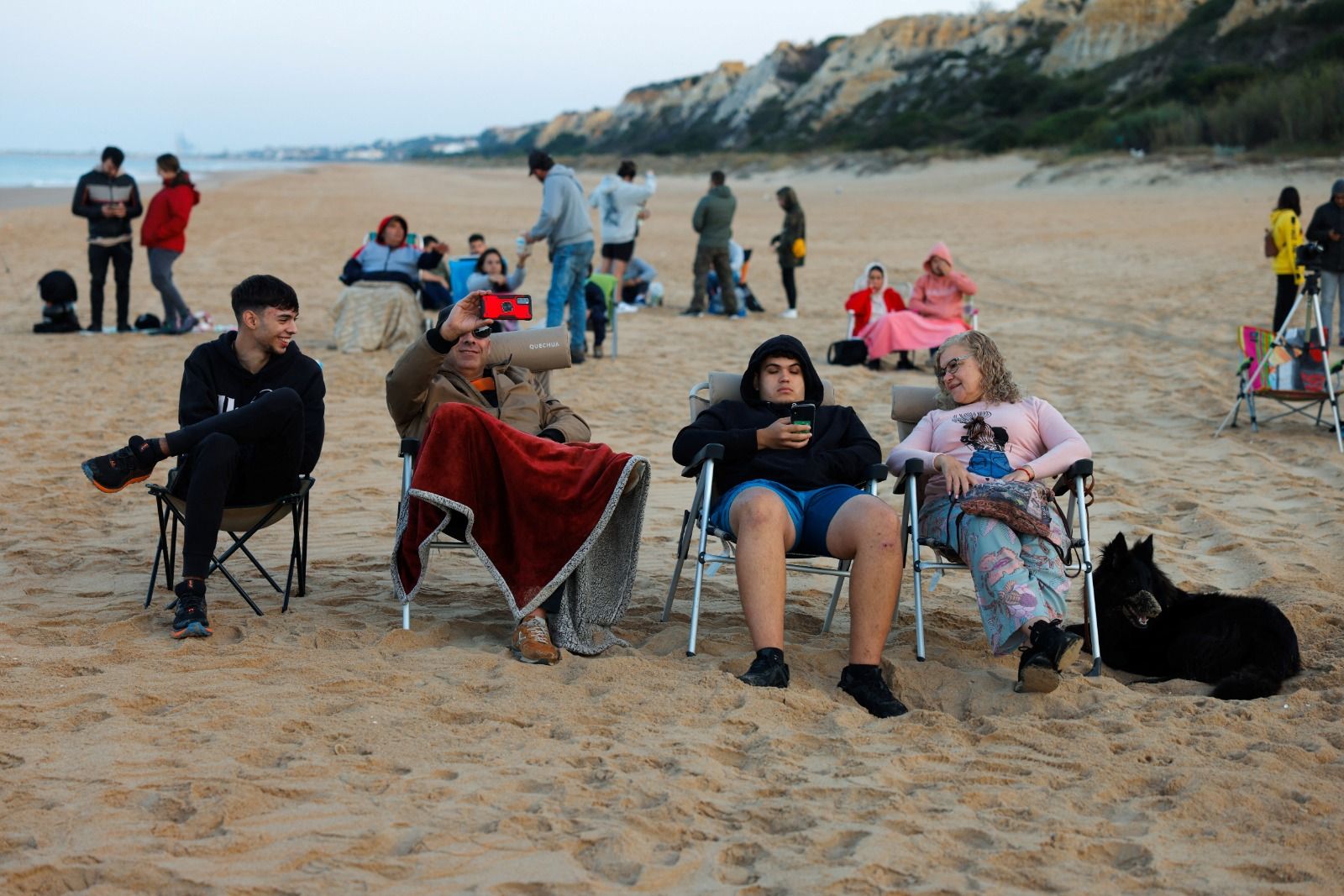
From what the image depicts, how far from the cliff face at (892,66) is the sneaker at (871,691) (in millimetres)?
46387

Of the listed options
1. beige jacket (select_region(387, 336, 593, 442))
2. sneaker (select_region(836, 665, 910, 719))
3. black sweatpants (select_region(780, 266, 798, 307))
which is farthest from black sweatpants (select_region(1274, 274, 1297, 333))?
sneaker (select_region(836, 665, 910, 719))

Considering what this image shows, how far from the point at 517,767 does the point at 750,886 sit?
74 cm

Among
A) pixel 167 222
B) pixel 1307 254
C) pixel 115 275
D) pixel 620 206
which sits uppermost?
pixel 620 206

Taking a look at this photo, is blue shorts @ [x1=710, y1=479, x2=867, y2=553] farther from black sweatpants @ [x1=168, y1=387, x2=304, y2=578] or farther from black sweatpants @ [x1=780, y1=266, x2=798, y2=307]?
black sweatpants @ [x1=780, y1=266, x2=798, y2=307]

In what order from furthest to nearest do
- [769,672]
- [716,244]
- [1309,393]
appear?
1. [716,244]
2. [1309,393]
3. [769,672]

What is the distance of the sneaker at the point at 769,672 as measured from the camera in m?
3.56

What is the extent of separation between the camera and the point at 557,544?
13.1 ft

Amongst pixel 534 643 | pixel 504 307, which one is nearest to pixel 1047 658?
pixel 534 643

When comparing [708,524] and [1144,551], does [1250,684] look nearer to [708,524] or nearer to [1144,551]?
[1144,551]

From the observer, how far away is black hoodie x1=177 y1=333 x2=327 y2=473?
4.18 m

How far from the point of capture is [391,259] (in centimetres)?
1050

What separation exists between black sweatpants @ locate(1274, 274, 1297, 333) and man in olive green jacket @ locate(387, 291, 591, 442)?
824 centimetres

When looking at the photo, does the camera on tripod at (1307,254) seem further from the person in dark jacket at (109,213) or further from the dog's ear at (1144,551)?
the person in dark jacket at (109,213)

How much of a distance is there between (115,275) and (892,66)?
A: 209ft
